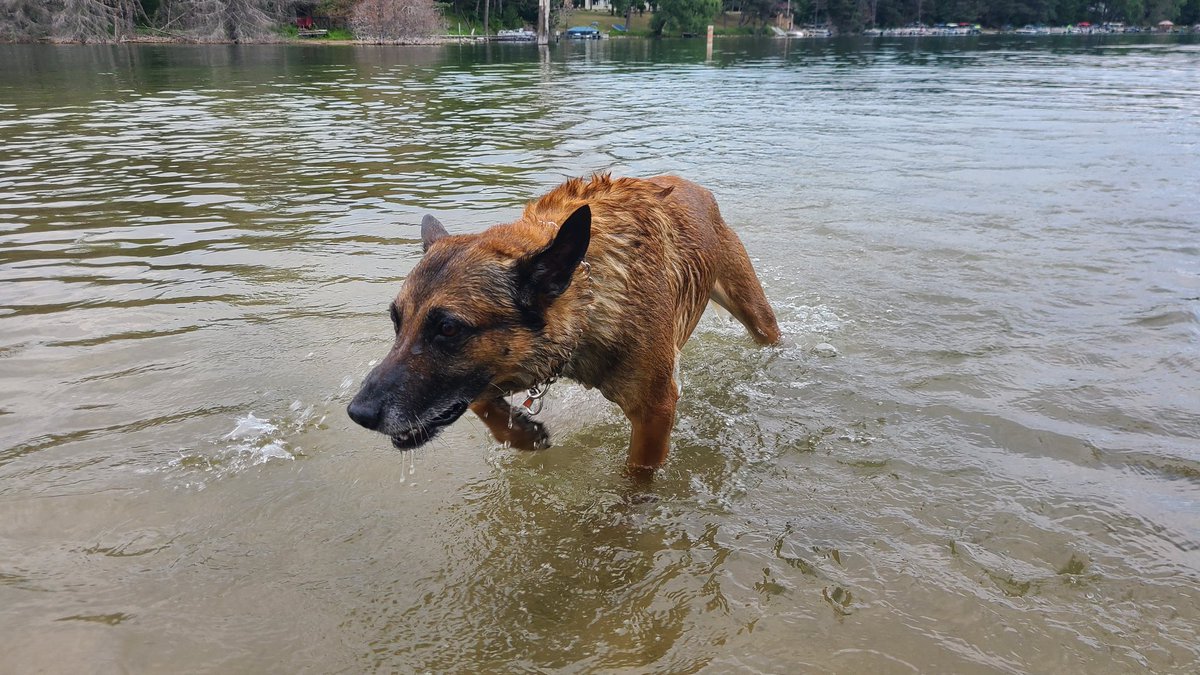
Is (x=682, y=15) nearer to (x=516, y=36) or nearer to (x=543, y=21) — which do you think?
(x=516, y=36)

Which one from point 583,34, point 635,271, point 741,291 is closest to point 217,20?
point 583,34

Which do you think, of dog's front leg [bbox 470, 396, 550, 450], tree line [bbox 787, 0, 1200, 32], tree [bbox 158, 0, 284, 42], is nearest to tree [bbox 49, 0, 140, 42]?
tree [bbox 158, 0, 284, 42]

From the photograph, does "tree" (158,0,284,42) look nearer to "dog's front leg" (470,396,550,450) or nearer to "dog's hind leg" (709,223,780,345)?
"dog's hind leg" (709,223,780,345)

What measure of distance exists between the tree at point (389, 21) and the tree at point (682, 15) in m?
64.0

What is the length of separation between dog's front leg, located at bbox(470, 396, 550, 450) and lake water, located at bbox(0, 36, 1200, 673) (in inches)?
9.7

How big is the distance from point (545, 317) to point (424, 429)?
0.93 meters

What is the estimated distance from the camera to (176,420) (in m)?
5.94

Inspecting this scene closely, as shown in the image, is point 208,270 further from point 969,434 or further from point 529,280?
point 969,434

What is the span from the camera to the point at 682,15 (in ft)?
473

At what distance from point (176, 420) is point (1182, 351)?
933 centimetres

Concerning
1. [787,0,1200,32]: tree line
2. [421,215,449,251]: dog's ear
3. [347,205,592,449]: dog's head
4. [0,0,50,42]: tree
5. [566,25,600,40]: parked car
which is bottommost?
[347,205,592,449]: dog's head

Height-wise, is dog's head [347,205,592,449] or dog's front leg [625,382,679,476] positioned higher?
dog's head [347,205,592,449]

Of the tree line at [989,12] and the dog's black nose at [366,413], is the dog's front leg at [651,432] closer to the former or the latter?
the dog's black nose at [366,413]

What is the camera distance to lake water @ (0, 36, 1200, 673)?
3.88 meters
